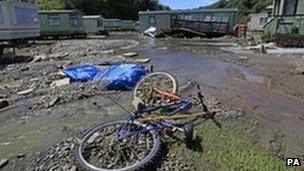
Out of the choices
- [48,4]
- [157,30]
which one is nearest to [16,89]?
[157,30]

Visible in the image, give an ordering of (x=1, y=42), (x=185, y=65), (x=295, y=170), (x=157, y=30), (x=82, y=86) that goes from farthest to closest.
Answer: (x=157, y=30)
(x=1, y=42)
(x=185, y=65)
(x=82, y=86)
(x=295, y=170)

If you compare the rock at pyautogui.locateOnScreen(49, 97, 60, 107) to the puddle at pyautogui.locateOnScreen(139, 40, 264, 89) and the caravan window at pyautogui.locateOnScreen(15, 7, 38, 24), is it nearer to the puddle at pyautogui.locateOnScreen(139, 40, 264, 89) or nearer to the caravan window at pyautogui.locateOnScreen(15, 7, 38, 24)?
the puddle at pyautogui.locateOnScreen(139, 40, 264, 89)

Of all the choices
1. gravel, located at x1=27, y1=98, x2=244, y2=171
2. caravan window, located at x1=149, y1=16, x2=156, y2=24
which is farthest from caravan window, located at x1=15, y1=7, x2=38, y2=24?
gravel, located at x1=27, y1=98, x2=244, y2=171

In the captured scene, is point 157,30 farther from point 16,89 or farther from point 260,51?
point 16,89

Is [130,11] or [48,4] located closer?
[48,4]

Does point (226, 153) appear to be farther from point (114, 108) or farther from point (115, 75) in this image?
point (115, 75)

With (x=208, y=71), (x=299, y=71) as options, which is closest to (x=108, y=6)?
(x=208, y=71)

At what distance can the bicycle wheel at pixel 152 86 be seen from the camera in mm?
8312

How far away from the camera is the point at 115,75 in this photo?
11.1 m

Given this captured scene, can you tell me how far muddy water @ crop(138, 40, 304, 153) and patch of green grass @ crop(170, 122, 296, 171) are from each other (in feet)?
1.56

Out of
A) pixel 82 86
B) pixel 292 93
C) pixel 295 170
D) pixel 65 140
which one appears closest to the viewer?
pixel 295 170

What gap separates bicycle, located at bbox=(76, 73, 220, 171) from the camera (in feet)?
17.3

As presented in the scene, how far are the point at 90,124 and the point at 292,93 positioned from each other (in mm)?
5680

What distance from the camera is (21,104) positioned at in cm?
1005
